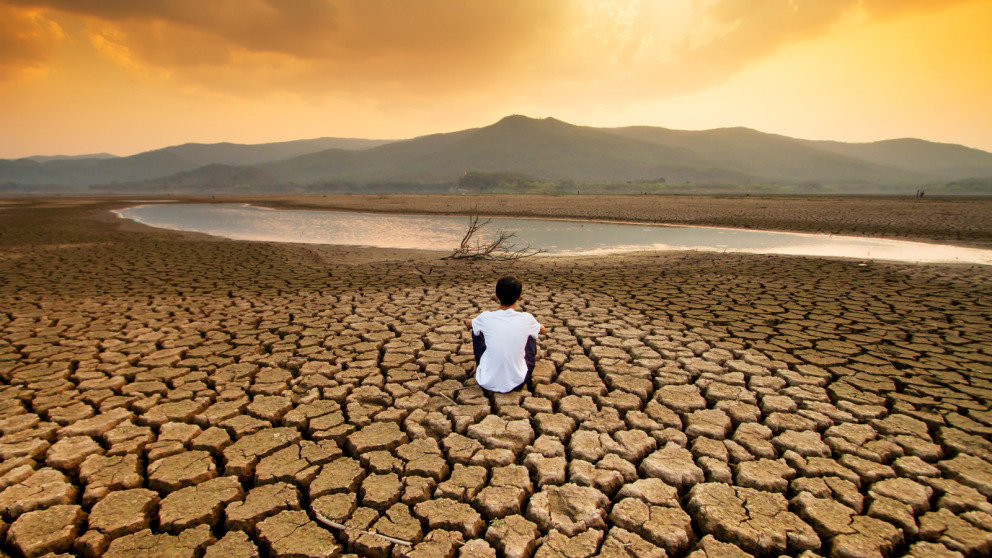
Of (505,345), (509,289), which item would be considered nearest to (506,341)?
(505,345)

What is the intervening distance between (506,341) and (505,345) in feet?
0.09

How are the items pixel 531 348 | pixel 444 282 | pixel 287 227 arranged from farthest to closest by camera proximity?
pixel 287 227 < pixel 444 282 < pixel 531 348

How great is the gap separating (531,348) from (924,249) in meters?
13.2

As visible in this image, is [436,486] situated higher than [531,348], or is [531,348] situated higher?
[531,348]

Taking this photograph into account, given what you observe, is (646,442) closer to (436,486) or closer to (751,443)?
(751,443)

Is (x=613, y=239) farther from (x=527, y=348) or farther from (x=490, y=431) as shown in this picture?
(x=490, y=431)

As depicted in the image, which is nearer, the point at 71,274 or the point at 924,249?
the point at 71,274

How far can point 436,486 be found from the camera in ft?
7.16

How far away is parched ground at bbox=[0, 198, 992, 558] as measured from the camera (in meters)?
1.89

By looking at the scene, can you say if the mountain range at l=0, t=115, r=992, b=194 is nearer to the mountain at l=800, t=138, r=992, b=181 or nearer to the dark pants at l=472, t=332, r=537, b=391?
the mountain at l=800, t=138, r=992, b=181

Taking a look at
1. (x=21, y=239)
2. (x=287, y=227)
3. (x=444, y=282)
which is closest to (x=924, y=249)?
(x=444, y=282)

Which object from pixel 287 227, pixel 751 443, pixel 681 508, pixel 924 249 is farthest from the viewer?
pixel 287 227

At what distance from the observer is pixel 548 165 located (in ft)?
422

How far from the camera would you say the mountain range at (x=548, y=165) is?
353 ft
